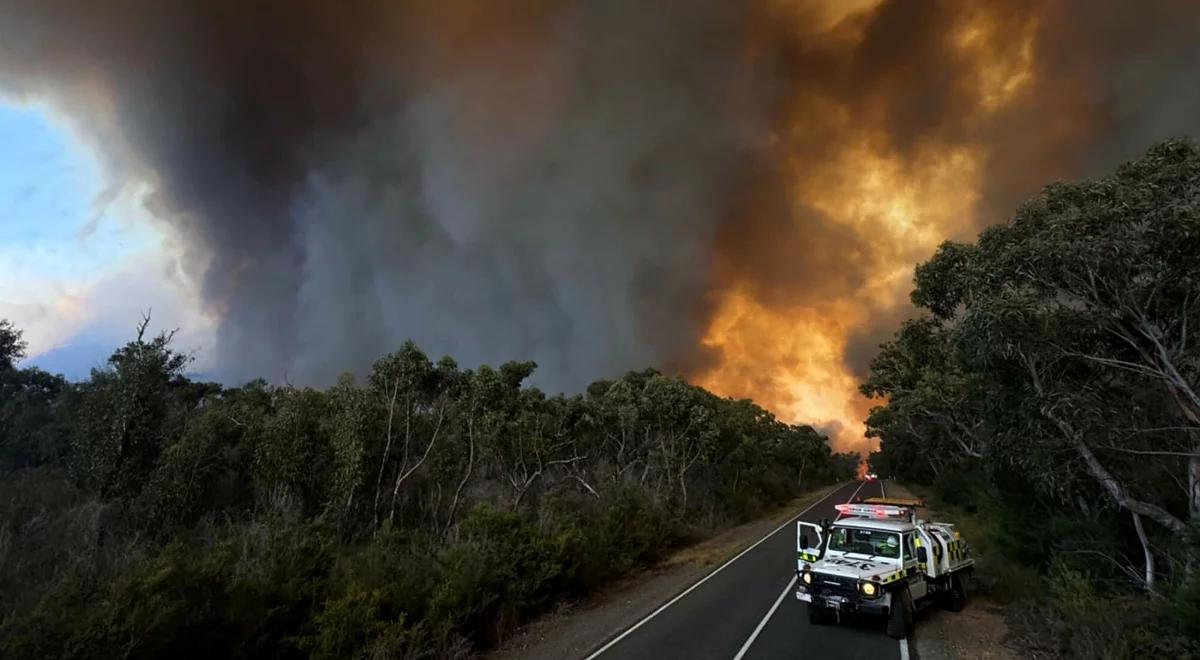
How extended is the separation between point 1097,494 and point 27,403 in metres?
62.2

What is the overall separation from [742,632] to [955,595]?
5.77 metres

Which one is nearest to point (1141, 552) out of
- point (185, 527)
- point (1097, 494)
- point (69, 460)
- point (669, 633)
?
point (1097, 494)

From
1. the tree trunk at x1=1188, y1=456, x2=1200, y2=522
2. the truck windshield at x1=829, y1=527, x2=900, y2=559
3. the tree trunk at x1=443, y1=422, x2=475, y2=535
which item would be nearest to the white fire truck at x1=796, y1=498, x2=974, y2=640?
the truck windshield at x1=829, y1=527, x2=900, y2=559

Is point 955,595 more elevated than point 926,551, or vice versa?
point 926,551

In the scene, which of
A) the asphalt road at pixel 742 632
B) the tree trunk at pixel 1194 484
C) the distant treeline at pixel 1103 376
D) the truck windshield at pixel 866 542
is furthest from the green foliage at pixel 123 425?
the tree trunk at pixel 1194 484

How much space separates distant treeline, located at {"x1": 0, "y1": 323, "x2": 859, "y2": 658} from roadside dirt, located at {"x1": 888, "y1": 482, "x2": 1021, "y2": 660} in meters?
8.25

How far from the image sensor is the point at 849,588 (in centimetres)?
1111

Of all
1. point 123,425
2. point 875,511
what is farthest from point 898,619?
point 123,425

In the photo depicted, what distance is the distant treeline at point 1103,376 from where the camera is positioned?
8922mm

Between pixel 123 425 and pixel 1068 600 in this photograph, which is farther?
pixel 123 425

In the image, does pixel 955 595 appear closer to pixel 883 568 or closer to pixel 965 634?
pixel 965 634

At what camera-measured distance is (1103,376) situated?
476 inches

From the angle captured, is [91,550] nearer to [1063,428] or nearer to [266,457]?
[266,457]

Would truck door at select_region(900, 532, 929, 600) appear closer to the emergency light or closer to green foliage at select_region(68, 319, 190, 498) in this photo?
the emergency light
